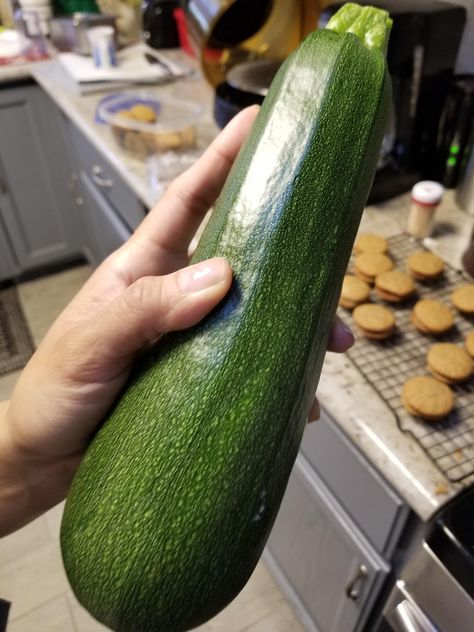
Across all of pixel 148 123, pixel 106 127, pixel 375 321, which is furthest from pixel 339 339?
pixel 106 127

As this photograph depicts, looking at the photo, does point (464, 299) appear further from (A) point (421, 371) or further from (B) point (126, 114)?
(B) point (126, 114)

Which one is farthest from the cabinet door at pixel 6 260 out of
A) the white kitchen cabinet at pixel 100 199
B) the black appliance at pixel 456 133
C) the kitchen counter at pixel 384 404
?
the black appliance at pixel 456 133

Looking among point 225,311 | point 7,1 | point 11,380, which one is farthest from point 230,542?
point 7,1

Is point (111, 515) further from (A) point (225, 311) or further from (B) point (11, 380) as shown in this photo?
(B) point (11, 380)

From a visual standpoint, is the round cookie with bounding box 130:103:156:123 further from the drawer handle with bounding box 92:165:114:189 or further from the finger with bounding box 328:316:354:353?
the finger with bounding box 328:316:354:353

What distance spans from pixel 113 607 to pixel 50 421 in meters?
0.24

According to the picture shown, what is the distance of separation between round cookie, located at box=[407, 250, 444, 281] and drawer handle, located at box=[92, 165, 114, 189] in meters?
0.89

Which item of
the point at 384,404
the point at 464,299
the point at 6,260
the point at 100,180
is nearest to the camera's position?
the point at 384,404

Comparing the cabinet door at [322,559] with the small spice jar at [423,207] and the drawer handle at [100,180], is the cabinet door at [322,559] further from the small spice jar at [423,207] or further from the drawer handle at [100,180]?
the drawer handle at [100,180]

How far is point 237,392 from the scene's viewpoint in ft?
1.51

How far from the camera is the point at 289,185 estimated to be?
0.49 m

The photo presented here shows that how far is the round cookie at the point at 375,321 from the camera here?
77cm

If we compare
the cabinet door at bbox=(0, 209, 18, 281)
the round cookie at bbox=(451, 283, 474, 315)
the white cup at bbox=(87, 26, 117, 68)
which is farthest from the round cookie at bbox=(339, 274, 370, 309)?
the cabinet door at bbox=(0, 209, 18, 281)

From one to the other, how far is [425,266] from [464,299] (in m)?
0.09
